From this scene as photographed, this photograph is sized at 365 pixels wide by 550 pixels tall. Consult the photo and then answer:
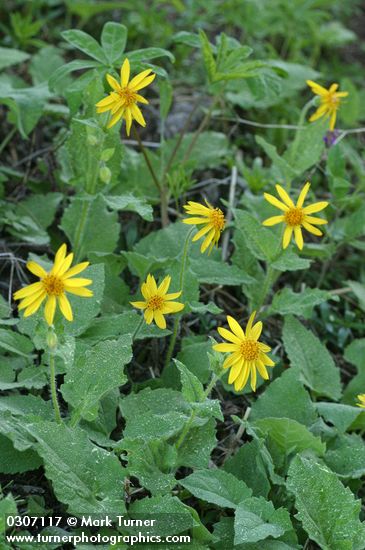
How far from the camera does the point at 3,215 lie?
2.71 metres

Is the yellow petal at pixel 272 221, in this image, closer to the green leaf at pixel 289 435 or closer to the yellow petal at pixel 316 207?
the yellow petal at pixel 316 207

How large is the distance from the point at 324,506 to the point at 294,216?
81 centimetres

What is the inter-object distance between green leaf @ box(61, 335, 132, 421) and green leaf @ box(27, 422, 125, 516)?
90 millimetres

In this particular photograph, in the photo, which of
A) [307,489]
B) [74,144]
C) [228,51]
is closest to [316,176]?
[228,51]

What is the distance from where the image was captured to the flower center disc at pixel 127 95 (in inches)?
84.2

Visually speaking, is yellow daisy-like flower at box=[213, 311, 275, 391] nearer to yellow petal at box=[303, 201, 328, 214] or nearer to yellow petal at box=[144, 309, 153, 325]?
yellow petal at box=[144, 309, 153, 325]

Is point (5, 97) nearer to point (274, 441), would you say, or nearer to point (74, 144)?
point (74, 144)

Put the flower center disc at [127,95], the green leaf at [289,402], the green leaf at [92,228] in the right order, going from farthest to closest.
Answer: the green leaf at [92,228] < the green leaf at [289,402] < the flower center disc at [127,95]

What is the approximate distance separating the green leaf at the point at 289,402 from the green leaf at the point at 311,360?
0.22 metres

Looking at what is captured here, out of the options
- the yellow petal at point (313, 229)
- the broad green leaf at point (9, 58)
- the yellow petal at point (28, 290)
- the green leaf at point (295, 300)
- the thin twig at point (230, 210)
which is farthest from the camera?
the broad green leaf at point (9, 58)

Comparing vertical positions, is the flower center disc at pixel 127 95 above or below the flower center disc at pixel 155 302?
above

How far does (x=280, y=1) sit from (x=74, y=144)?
2.11m

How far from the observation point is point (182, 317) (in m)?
2.61

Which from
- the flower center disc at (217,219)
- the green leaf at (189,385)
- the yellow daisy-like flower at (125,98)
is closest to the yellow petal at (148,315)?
the green leaf at (189,385)
